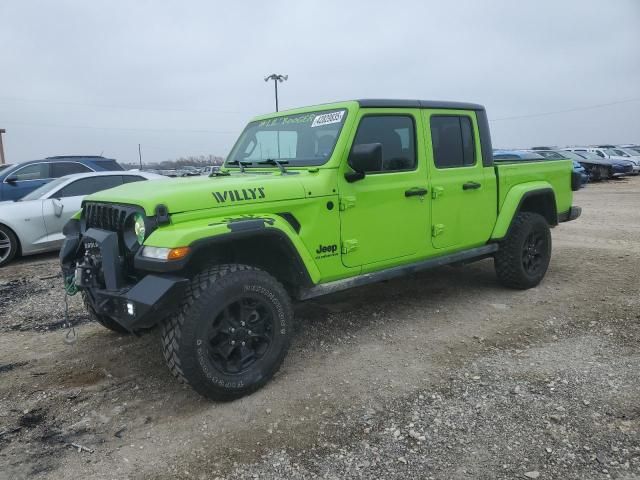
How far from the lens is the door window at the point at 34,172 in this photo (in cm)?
1050

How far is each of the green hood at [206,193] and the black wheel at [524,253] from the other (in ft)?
8.78

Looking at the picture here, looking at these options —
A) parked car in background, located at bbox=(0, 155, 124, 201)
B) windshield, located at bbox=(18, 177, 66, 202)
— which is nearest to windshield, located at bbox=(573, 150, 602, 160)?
parked car in background, located at bbox=(0, 155, 124, 201)

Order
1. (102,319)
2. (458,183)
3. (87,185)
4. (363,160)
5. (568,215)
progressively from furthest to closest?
(87,185)
(568,215)
(458,183)
(102,319)
(363,160)

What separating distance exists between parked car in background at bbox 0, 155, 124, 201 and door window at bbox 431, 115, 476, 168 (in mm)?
8425

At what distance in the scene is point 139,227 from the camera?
305cm

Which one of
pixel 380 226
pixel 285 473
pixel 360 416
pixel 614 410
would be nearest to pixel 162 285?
pixel 285 473

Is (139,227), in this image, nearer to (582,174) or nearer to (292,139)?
(292,139)

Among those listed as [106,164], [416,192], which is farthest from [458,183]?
[106,164]

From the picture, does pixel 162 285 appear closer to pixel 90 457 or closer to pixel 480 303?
pixel 90 457

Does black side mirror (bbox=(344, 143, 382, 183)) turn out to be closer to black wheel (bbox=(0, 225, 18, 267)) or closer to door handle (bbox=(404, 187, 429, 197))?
door handle (bbox=(404, 187, 429, 197))

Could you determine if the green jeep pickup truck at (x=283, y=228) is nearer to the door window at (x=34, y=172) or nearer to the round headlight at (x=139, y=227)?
the round headlight at (x=139, y=227)

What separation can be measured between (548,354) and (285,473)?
2.28 metres

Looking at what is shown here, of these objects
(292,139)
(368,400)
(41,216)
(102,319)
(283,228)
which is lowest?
(368,400)

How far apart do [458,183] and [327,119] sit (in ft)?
4.58
